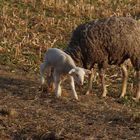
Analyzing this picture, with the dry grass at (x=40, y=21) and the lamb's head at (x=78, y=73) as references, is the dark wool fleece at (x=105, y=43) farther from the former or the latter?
the dry grass at (x=40, y=21)

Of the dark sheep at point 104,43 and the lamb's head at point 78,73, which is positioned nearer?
the lamb's head at point 78,73

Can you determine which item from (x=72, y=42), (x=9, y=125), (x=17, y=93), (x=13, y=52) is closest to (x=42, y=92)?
(x=17, y=93)

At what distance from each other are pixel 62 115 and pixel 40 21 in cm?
793

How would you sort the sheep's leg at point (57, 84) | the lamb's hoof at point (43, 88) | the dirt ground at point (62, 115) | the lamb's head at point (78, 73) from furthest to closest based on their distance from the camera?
the lamb's hoof at point (43, 88)
the sheep's leg at point (57, 84)
the lamb's head at point (78, 73)
the dirt ground at point (62, 115)

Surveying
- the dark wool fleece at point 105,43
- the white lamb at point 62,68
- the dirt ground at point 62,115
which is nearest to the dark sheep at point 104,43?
the dark wool fleece at point 105,43

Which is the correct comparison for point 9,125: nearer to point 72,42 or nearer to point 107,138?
point 107,138

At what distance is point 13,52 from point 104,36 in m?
3.60

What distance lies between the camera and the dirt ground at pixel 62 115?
8766mm

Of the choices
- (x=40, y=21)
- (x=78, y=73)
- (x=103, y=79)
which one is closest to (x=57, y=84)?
(x=78, y=73)

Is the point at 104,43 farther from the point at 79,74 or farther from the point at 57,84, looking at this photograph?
the point at 57,84

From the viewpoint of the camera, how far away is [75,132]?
8.86m

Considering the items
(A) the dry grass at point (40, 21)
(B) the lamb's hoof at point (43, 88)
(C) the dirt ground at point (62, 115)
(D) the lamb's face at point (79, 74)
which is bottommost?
(C) the dirt ground at point (62, 115)

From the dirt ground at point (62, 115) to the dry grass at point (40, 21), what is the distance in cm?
240

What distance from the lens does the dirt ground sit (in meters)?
8.77
